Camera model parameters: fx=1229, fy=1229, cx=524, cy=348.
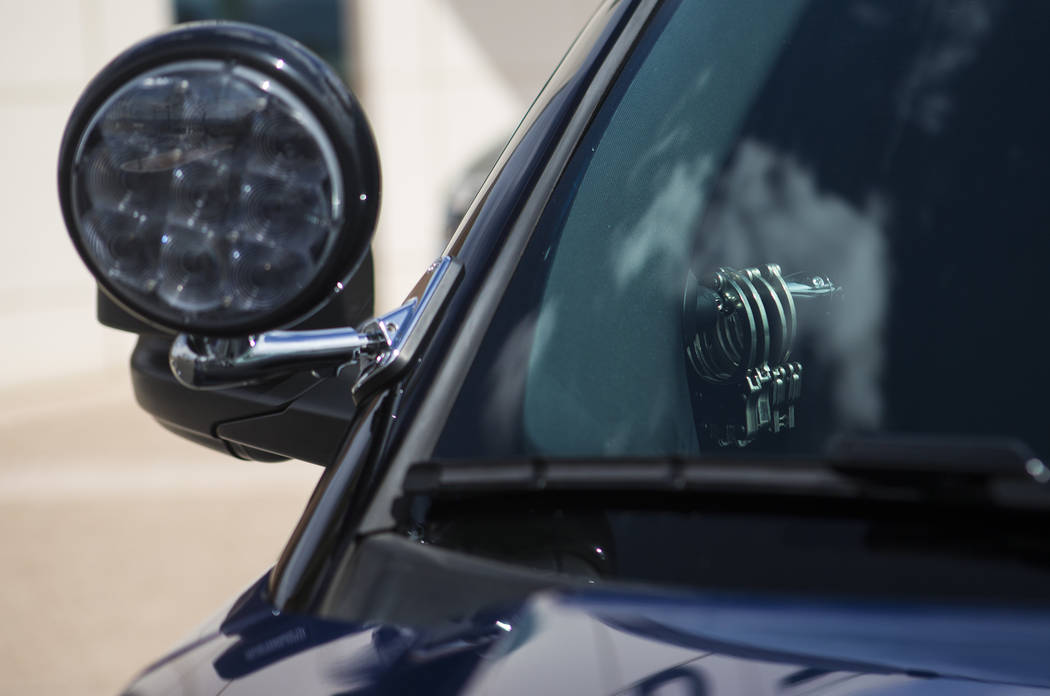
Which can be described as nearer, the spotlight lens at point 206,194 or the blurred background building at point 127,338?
the spotlight lens at point 206,194

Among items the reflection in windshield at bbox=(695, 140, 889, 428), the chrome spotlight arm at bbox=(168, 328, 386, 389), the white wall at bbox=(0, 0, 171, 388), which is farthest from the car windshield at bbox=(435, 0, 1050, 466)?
the white wall at bbox=(0, 0, 171, 388)

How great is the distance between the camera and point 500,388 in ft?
3.56

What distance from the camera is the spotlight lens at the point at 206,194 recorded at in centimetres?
109

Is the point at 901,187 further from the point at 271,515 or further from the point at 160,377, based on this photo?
the point at 271,515

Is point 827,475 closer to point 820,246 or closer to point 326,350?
point 820,246

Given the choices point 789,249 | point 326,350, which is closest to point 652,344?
point 789,249

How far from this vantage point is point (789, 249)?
113 cm

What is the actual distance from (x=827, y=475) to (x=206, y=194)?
612mm

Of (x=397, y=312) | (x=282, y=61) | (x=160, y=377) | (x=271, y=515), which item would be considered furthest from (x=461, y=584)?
(x=271, y=515)

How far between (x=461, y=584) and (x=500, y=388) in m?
0.22

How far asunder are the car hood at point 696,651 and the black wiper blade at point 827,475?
0.28 feet

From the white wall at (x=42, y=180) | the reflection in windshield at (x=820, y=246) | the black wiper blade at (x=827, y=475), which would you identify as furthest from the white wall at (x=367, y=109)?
the black wiper blade at (x=827, y=475)

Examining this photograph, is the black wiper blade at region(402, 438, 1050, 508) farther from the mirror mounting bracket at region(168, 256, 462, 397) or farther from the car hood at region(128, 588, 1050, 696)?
the mirror mounting bracket at region(168, 256, 462, 397)

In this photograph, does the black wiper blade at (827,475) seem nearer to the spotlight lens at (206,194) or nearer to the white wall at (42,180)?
the spotlight lens at (206,194)
